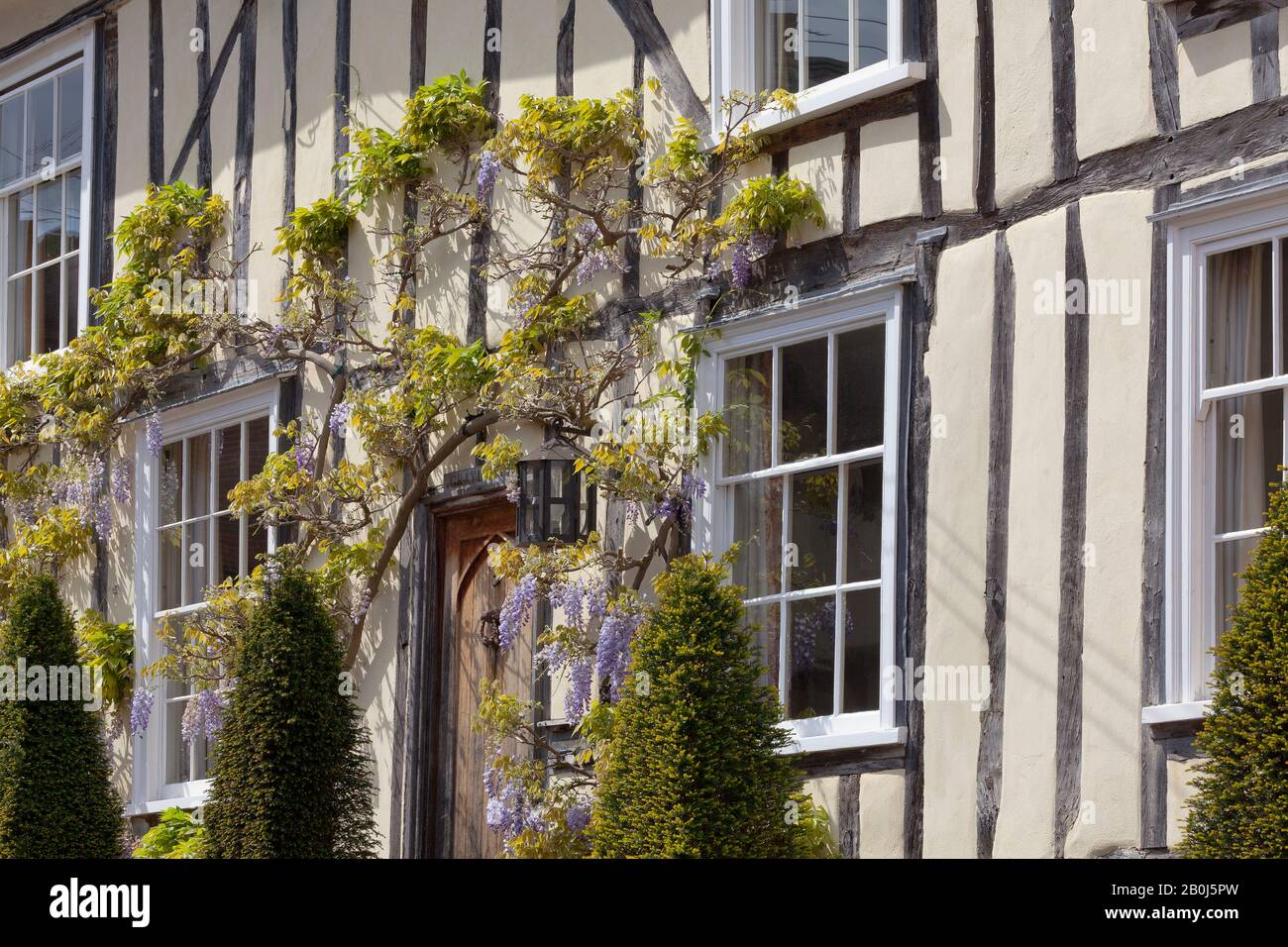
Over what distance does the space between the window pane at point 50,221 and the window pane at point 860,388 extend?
6.54 m

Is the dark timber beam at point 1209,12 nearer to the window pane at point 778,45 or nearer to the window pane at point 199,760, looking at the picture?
the window pane at point 778,45

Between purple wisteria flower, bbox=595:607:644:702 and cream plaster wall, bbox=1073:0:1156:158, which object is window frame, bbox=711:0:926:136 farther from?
purple wisteria flower, bbox=595:607:644:702

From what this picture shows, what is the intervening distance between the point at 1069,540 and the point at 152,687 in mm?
5768

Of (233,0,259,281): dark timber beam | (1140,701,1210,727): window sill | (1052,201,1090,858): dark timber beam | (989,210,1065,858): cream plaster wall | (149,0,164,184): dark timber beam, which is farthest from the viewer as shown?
(149,0,164,184): dark timber beam

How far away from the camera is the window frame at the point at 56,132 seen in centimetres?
1208

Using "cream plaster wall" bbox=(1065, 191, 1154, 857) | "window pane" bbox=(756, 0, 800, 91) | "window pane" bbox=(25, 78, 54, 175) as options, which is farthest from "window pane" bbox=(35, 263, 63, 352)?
"cream plaster wall" bbox=(1065, 191, 1154, 857)

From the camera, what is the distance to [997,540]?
22.9ft

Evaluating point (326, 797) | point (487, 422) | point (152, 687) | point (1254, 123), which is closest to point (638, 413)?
point (487, 422)

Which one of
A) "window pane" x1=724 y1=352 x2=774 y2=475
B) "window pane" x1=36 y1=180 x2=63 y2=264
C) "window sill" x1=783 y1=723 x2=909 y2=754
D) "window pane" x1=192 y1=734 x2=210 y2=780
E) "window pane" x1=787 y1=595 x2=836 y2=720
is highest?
"window pane" x1=36 y1=180 x2=63 y2=264

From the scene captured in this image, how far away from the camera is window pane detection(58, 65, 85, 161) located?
492 inches

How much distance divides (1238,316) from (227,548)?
6.01 m

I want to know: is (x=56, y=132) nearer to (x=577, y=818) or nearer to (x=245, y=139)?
(x=245, y=139)

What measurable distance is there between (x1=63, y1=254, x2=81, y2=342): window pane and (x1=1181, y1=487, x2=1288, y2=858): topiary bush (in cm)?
831

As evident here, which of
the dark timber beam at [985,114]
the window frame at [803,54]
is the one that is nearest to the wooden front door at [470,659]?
the window frame at [803,54]
